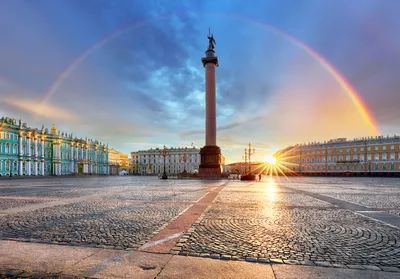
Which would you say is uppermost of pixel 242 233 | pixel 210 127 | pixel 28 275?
pixel 210 127

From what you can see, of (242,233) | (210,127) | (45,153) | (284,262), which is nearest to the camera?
(284,262)

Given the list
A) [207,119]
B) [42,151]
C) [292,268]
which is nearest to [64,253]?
[292,268]

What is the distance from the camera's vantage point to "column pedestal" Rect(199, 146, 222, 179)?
45372 mm

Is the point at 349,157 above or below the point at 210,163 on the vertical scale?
below

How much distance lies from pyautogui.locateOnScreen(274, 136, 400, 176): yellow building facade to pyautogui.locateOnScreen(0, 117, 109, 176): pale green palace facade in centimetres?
8605

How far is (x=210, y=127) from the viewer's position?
48.0m

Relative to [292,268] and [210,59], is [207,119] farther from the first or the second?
[292,268]

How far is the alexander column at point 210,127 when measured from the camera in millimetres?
45656

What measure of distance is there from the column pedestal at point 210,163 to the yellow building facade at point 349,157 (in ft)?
200

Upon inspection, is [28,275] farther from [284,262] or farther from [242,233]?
[242,233]

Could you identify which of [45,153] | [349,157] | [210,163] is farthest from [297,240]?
[45,153]

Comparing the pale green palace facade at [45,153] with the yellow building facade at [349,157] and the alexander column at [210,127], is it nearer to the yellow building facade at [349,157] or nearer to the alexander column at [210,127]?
the alexander column at [210,127]

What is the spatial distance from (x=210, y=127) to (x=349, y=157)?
70.3 metres

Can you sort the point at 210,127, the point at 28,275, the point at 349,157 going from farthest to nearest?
the point at 349,157 → the point at 210,127 → the point at 28,275
